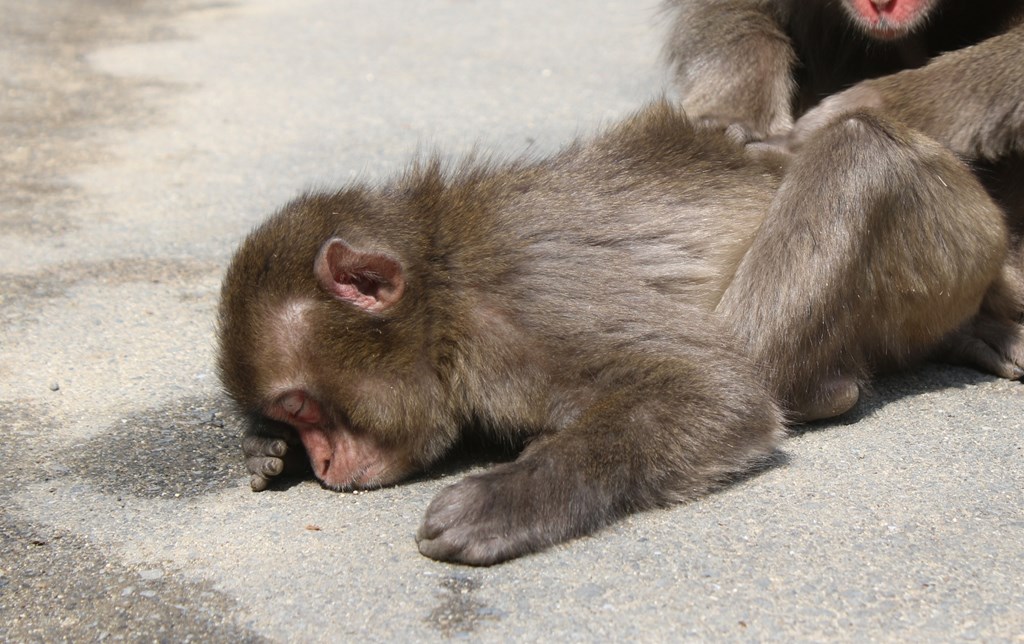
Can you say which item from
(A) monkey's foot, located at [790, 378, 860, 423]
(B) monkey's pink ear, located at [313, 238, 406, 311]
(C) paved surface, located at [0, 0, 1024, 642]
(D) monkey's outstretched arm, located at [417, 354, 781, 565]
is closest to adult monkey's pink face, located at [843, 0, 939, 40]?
(C) paved surface, located at [0, 0, 1024, 642]

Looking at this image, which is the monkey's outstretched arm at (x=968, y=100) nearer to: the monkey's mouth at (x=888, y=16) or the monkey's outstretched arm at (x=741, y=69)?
the monkey's mouth at (x=888, y=16)

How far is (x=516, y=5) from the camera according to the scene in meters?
11.3

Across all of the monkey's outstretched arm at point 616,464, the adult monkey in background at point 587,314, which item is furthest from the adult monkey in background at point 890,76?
the monkey's outstretched arm at point 616,464

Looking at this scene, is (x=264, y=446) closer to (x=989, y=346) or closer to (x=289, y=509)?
(x=289, y=509)

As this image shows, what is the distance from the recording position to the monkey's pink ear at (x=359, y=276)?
140 inches

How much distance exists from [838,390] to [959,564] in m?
0.90

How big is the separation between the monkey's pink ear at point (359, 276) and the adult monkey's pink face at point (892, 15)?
1.94 m

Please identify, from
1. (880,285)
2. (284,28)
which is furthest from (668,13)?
(284,28)

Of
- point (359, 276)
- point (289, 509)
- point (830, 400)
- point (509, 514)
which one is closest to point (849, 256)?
point (830, 400)

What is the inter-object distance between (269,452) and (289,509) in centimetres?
21

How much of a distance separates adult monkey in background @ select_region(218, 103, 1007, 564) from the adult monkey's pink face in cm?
68

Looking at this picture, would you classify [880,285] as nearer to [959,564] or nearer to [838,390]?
[838,390]

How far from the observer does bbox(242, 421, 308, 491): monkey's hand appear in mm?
3537

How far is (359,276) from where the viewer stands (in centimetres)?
361
